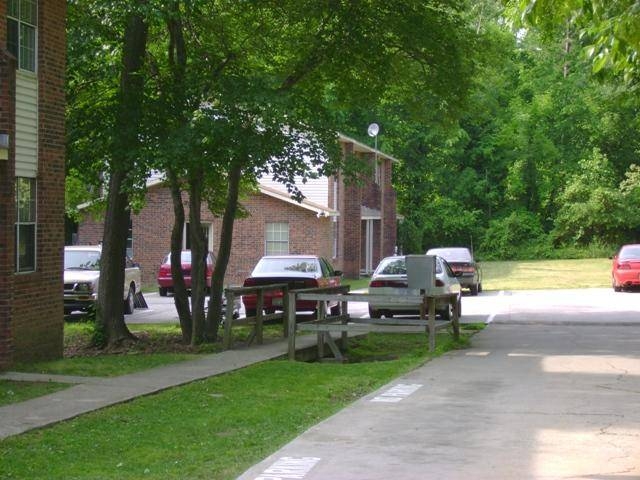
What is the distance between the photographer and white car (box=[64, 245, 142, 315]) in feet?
79.7

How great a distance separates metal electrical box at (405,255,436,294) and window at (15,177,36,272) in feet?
23.6

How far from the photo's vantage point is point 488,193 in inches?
2537

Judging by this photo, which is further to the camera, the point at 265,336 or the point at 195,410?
the point at 265,336

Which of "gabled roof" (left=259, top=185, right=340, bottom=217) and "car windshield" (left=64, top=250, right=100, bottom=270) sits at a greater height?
"gabled roof" (left=259, top=185, right=340, bottom=217)

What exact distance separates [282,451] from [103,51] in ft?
41.1

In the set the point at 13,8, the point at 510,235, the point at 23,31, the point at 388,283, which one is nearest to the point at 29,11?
the point at 23,31

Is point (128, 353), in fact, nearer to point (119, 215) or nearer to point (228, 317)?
point (228, 317)

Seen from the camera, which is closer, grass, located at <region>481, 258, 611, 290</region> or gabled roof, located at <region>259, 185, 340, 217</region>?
gabled roof, located at <region>259, 185, 340, 217</region>

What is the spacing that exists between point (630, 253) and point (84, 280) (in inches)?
793

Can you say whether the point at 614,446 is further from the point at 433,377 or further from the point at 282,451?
the point at 433,377

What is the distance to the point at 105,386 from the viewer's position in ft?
39.7

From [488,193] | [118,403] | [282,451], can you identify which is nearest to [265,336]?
[118,403]

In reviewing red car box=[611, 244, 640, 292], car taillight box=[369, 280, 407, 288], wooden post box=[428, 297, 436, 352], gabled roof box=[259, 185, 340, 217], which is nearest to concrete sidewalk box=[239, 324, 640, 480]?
wooden post box=[428, 297, 436, 352]

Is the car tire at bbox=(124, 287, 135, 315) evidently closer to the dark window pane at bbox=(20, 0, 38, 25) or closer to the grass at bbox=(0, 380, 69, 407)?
the dark window pane at bbox=(20, 0, 38, 25)
